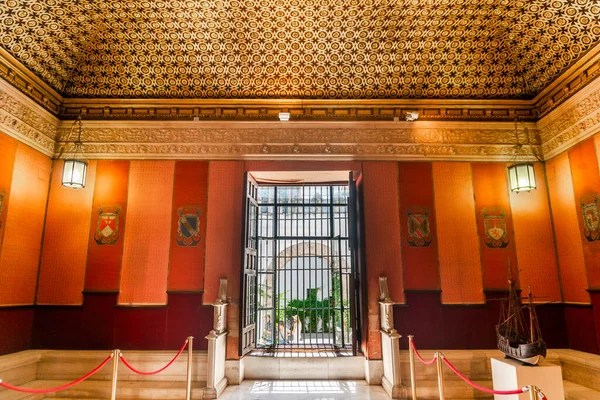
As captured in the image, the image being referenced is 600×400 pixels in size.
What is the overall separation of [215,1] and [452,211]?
17.5 ft

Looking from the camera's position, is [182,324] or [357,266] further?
[357,266]

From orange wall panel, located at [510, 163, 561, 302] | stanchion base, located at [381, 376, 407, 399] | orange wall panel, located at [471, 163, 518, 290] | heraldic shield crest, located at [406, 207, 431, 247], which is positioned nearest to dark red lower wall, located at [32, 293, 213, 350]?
stanchion base, located at [381, 376, 407, 399]

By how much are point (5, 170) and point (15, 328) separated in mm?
2535

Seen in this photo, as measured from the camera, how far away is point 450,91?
6.76m

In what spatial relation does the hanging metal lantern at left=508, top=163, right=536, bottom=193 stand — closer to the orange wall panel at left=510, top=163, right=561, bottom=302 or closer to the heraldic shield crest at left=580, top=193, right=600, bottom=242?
the orange wall panel at left=510, top=163, right=561, bottom=302

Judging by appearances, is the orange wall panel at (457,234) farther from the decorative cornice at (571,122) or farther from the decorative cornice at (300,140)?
the decorative cornice at (571,122)

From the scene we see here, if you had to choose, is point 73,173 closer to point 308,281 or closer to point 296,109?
point 296,109

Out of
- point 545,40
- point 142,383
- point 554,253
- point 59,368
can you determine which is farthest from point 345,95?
point 59,368

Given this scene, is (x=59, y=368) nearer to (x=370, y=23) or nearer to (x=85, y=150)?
(x=85, y=150)

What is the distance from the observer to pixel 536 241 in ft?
21.0

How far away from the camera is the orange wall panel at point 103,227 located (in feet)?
20.6

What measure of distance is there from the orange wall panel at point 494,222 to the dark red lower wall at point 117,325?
16.3 feet

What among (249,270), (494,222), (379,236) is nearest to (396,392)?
(379,236)

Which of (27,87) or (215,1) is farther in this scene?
(27,87)
